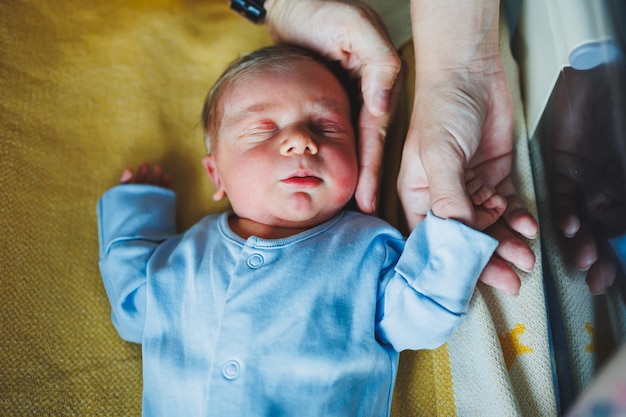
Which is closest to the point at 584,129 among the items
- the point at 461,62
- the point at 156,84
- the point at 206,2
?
the point at 461,62

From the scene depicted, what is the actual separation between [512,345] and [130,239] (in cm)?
75

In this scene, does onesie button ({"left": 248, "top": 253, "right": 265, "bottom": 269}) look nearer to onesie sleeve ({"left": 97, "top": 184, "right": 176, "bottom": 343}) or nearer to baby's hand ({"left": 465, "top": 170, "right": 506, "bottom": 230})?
onesie sleeve ({"left": 97, "top": 184, "right": 176, "bottom": 343})

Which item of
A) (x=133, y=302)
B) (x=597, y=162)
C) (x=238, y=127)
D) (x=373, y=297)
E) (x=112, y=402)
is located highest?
(x=597, y=162)

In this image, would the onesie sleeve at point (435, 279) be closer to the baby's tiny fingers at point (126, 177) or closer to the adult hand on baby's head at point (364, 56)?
the adult hand on baby's head at point (364, 56)

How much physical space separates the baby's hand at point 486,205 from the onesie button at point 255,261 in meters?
0.36

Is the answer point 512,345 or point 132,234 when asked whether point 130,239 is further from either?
point 512,345

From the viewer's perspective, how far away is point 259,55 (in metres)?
1.11

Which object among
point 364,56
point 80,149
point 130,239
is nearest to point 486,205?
point 364,56

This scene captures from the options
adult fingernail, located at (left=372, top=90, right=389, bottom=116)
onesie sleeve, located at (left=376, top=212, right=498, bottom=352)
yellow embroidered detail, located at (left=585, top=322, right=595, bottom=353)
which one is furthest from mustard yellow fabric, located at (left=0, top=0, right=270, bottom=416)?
yellow embroidered detail, located at (left=585, top=322, right=595, bottom=353)

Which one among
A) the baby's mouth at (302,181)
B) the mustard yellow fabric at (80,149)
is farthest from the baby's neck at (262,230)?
the mustard yellow fabric at (80,149)

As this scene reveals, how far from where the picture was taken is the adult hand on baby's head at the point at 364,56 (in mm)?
1033

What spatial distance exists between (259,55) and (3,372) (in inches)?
30.0

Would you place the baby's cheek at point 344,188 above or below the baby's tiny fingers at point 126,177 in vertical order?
above

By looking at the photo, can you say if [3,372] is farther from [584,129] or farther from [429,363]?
[584,129]
